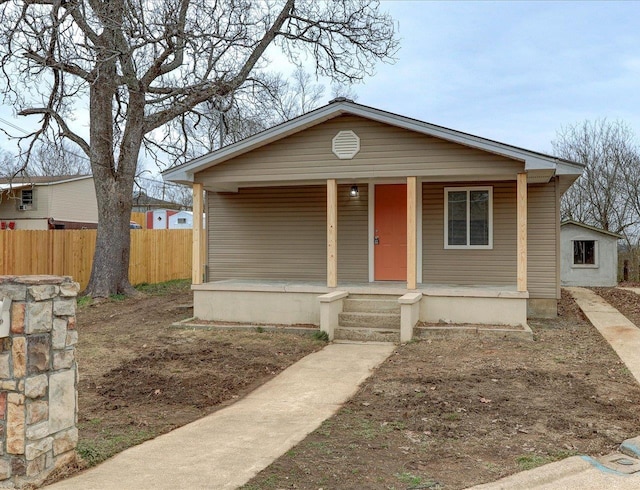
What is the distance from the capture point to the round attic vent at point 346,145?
32.3 feet

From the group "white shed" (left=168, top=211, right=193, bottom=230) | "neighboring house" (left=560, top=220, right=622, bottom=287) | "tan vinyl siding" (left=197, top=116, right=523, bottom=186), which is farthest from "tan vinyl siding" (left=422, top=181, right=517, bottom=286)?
"white shed" (left=168, top=211, right=193, bottom=230)

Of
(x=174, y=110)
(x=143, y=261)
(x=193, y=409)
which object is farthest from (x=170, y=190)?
(x=193, y=409)

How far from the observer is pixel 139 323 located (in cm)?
1052

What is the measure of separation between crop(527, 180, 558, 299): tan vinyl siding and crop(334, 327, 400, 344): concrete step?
3434 millimetres

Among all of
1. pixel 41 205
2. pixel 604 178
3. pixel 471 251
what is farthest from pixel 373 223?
pixel 41 205

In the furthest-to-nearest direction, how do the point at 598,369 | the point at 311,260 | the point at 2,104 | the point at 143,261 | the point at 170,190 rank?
the point at 170,190, the point at 143,261, the point at 2,104, the point at 311,260, the point at 598,369

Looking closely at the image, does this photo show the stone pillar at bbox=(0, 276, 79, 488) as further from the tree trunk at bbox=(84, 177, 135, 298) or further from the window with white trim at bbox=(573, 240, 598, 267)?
the window with white trim at bbox=(573, 240, 598, 267)

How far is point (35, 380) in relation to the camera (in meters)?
3.58

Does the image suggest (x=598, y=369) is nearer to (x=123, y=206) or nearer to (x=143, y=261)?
(x=123, y=206)

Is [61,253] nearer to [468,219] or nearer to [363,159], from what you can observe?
[363,159]

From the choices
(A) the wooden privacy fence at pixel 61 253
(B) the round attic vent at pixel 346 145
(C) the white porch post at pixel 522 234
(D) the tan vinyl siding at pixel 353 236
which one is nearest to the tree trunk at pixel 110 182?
(A) the wooden privacy fence at pixel 61 253

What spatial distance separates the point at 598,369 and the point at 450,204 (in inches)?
197

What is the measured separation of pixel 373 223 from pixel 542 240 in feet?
10.4

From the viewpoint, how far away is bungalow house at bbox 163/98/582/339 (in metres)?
9.30
